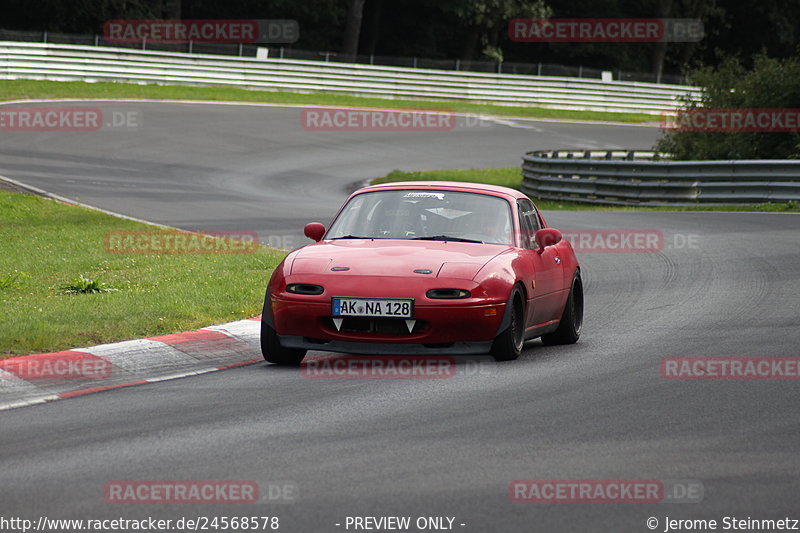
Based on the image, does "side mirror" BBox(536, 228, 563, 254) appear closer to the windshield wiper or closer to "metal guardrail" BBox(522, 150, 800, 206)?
the windshield wiper

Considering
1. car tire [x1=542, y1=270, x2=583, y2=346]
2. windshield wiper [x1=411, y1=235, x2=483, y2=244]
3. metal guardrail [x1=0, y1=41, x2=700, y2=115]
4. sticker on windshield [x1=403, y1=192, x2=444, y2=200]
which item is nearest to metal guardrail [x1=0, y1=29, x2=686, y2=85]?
metal guardrail [x1=0, y1=41, x2=700, y2=115]

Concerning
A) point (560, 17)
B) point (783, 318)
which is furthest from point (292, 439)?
point (560, 17)

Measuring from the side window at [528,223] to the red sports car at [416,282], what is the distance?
3cm

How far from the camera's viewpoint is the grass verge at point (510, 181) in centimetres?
2484

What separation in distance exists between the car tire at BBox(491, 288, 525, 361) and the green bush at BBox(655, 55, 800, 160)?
65.9 ft

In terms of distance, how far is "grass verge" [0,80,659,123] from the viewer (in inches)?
1634

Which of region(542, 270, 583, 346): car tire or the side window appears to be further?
region(542, 270, 583, 346): car tire

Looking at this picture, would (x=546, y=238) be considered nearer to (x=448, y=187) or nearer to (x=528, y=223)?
(x=528, y=223)

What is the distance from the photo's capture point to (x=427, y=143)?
4122cm

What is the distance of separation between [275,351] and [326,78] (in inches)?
1693

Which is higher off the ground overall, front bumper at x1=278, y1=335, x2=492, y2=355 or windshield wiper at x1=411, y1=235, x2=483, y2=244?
windshield wiper at x1=411, y1=235, x2=483, y2=244

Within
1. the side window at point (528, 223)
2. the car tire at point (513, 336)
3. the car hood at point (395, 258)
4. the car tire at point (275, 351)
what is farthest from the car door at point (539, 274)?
the car tire at point (275, 351)

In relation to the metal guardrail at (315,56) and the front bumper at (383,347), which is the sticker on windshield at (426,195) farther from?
the metal guardrail at (315,56)

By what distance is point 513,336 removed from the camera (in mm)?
8922
